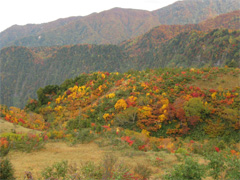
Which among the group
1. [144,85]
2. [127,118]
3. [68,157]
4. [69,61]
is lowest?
[127,118]

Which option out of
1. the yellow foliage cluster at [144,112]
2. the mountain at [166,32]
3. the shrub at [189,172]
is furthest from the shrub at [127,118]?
the mountain at [166,32]

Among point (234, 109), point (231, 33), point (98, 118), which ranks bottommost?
point (98, 118)

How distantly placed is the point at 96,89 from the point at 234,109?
75.4 feet

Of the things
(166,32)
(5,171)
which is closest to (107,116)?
(5,171)

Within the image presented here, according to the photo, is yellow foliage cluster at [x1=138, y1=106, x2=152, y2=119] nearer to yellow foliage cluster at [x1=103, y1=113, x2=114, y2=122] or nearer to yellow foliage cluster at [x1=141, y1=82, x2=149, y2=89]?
yellow foliage cluster at [x1=103, y1=113, x2=114, y2=122]

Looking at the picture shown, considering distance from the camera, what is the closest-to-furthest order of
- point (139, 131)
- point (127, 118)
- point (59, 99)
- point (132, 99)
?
point (139, 131) → point (127, 118) → point (132, 99) → point (59, 99)

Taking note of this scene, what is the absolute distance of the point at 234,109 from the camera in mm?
18156

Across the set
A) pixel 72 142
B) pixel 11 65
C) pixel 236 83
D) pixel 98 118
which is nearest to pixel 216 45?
pixel 236 83

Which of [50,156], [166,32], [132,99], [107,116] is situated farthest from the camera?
[166,32]

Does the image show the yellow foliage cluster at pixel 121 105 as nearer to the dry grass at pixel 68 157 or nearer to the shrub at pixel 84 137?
the shrub at pixel 84 137

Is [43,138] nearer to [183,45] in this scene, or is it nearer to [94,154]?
[94,154]

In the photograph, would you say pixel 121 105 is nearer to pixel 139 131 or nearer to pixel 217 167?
pixel 139 131

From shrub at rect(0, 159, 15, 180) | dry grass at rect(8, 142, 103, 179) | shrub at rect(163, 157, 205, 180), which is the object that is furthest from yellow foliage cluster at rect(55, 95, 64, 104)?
shrub at rect(163, 157, 205, 180)

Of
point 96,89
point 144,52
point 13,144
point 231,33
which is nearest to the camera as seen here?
point 13,144
